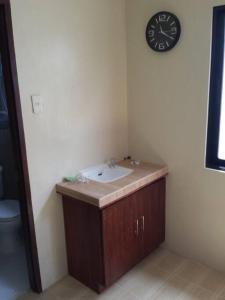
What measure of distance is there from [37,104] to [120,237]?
1.10 m

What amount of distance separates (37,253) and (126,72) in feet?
5.40

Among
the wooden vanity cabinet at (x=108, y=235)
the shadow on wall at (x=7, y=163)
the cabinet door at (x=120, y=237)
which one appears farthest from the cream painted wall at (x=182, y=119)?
the shadow on wall at (x=7, y=163)

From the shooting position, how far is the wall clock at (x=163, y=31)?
2.07m

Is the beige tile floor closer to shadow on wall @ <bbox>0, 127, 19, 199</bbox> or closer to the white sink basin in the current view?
the white sink basin

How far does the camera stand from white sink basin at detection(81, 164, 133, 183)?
2.24 metres

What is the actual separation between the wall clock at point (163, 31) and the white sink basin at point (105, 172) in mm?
1018

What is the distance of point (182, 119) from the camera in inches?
87.0

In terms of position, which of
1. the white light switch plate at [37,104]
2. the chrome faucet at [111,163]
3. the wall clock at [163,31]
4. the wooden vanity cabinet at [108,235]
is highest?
the wall clock at [163,31]

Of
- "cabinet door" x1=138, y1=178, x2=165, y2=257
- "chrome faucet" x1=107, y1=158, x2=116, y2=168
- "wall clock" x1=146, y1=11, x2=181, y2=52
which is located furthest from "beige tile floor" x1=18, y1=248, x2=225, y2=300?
"wall clock" x1=146, y1=11, x2=181, y2=52

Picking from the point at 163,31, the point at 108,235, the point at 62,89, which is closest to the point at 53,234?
the point at 108,235

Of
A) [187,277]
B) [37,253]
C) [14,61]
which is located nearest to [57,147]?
[14,61]

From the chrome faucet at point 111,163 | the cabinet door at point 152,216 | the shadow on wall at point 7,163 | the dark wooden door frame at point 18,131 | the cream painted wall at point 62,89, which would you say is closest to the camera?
the dark wooden door frame at point 18,131

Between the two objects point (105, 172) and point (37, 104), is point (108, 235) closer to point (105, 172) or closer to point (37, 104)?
point (105, 172)

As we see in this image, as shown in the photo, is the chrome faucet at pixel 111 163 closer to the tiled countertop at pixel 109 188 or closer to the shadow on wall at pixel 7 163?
the tiled countertop at pixel 109 188
